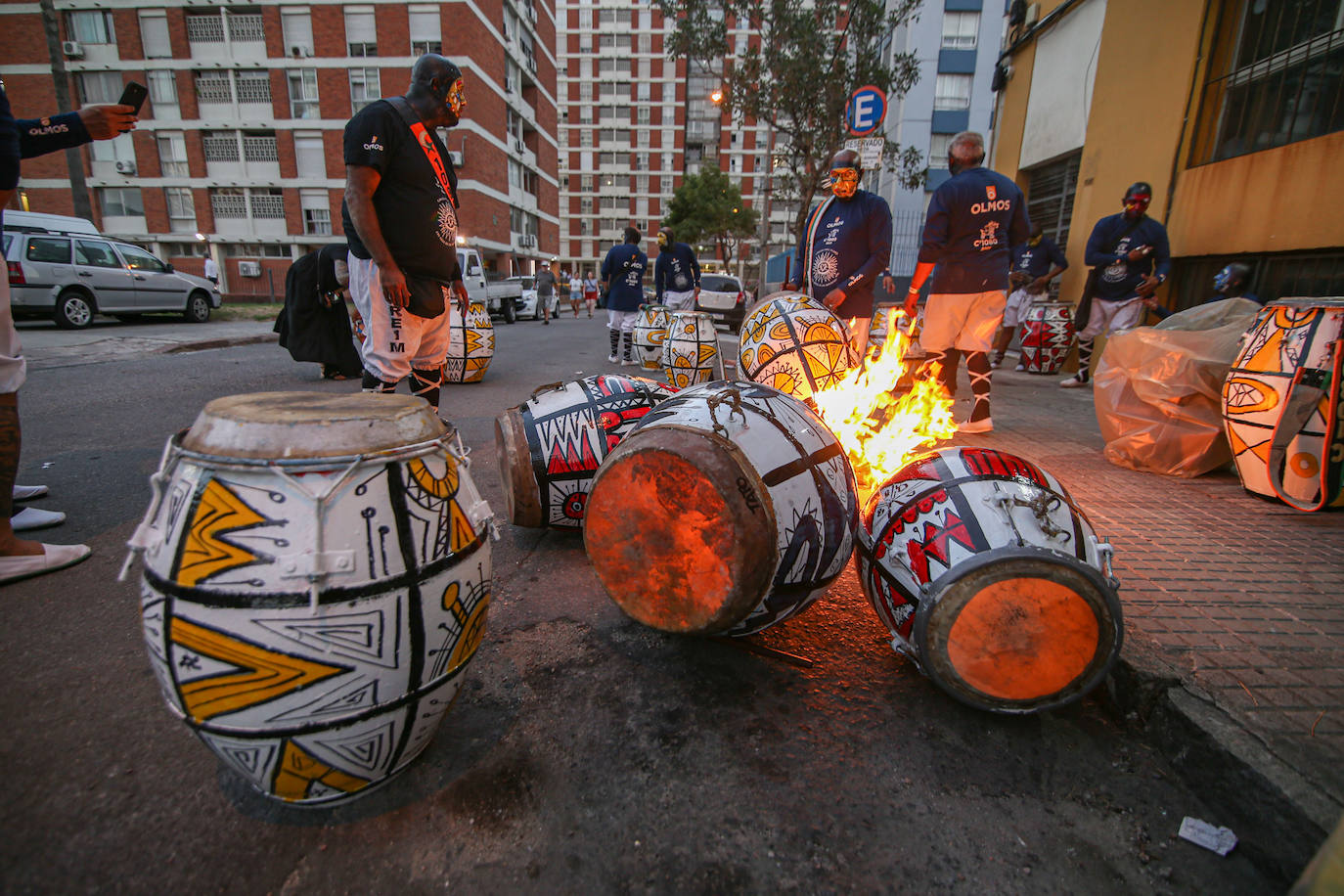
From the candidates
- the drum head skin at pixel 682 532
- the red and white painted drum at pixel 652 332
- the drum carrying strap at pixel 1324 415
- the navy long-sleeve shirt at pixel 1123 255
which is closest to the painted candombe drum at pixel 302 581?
the drum head skin at pixel 682 532

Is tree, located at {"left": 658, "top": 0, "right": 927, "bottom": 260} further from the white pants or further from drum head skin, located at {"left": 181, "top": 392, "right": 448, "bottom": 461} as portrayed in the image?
drum head skin, located at {"left": 181, "top": 392, "right": 448, "bottom": 461}

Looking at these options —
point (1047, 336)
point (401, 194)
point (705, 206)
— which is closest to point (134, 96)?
point (401, 194)

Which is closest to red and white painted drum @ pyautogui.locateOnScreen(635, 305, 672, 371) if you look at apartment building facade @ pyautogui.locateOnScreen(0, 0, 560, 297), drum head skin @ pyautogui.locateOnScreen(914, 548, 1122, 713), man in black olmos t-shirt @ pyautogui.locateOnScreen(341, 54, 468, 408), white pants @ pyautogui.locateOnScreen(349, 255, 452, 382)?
man in black olmos t-shirt @ pyautogui.locateOnScreen(341, 54, 468, 408)

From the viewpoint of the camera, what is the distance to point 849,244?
5297 mm

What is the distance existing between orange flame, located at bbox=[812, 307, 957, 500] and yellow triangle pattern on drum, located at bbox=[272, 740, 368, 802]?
2032 mm

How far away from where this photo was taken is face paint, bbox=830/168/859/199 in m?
5.20

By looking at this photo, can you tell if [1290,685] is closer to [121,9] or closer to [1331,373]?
[1331,373]

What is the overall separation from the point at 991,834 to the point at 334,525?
1.71m

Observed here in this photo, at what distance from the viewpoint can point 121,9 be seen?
30.1 metres

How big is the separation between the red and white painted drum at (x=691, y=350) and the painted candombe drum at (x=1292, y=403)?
4.12 metres

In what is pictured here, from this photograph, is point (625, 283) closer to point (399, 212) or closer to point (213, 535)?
point (399, 212)

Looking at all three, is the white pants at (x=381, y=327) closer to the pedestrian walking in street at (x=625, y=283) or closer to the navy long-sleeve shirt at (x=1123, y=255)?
the pedestrian walking in street at (x=625, y=283)

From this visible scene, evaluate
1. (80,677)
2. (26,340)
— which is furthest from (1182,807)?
(26,340)

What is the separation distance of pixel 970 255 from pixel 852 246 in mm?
958
